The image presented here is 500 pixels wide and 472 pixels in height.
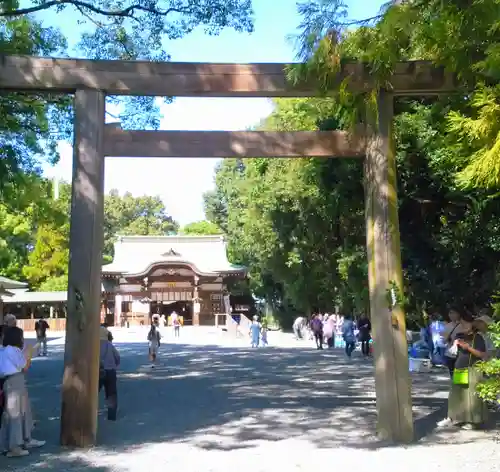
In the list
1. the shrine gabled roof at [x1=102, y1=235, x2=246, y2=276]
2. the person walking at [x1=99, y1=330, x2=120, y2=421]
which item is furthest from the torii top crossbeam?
the shrine gabled roof at [x1=102, y1=235, x2=246, y2=276]

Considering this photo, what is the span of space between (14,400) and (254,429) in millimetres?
2863

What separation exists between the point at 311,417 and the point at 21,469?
3.92m

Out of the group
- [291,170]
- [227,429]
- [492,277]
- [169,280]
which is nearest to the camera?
[227,429]

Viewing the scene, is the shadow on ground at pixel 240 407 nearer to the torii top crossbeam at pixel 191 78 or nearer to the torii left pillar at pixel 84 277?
the torii left pillar at pixel 84 277

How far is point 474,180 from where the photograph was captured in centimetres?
547

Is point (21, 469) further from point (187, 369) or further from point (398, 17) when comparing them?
point (187, 369)

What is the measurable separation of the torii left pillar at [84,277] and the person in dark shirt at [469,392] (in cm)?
430

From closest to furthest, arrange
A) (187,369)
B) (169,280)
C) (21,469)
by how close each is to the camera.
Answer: (21,469) → (187,369) → (169,280)

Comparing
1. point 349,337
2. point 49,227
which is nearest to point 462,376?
point 349,337

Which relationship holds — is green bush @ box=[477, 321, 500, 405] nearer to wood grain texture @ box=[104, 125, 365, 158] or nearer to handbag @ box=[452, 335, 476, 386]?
handbag @ box=[452, 335, 476, 386]

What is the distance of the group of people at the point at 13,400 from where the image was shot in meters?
6.26

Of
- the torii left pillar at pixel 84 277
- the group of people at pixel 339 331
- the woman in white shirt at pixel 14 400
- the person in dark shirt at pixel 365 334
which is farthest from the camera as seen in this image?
the group of people at pixel 339 331

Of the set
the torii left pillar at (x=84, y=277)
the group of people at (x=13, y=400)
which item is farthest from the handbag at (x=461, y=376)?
the group of people at (x=13, y=400)

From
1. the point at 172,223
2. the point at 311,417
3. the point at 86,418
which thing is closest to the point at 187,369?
the point at 311,417
